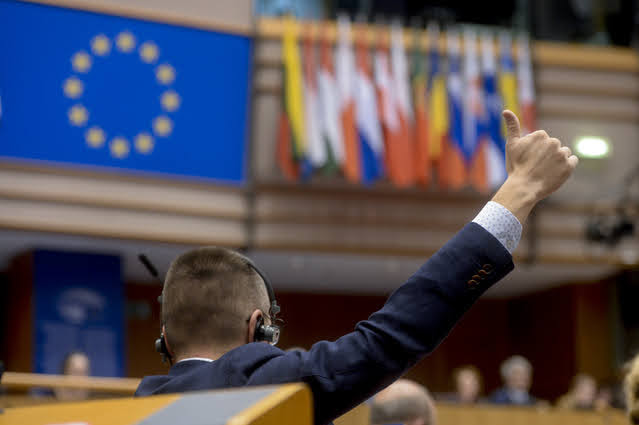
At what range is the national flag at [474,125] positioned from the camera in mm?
11422

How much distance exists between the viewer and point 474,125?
11.5 meters

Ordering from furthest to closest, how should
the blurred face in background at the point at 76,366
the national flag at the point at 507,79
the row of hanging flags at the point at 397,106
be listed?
the national flag at the point at 507,79 → the row of hanging flags at the point at 397,106 → the blurred face in background at the point at 76,366

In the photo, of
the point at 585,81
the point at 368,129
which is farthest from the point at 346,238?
the point at 585,81

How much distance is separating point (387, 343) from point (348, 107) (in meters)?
9.71

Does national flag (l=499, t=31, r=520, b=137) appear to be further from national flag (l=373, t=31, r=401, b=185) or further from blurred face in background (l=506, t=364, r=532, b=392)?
blurred face in background (l=506, t=364, r=532, b=392)

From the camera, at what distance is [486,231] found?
1.60m

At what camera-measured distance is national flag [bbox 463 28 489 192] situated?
37.5 ft

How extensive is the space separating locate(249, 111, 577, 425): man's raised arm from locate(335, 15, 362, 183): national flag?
9.36m

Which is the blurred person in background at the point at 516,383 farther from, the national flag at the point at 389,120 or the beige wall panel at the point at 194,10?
the beige wall panel at the point at 194,10

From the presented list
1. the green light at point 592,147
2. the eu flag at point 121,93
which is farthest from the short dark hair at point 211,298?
the green light at point 592,147

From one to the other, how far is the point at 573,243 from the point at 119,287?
5666 millimetres

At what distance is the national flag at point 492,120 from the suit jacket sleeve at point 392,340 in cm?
994

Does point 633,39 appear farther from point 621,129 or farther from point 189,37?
point 189,37

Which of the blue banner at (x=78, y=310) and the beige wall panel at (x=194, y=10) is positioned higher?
the beige wall panel at (x=194, y=10)
